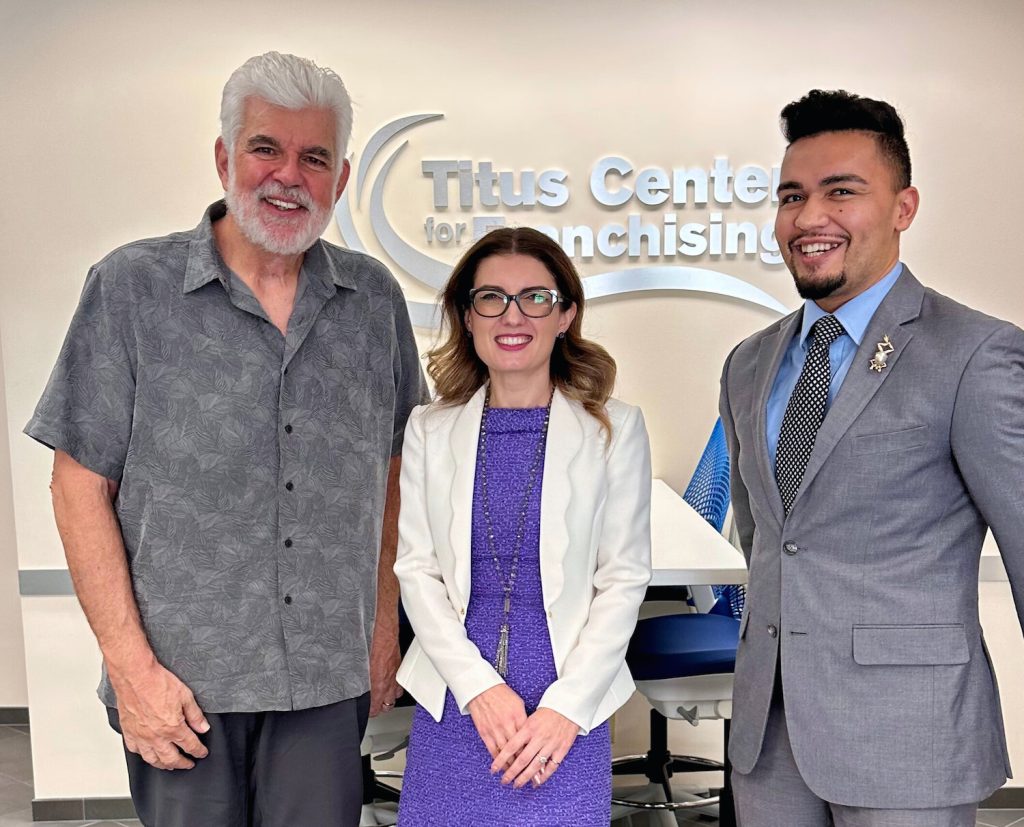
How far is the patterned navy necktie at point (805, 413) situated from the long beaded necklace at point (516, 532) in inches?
18.6

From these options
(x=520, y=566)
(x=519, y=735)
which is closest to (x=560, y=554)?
(x=520, y=566)

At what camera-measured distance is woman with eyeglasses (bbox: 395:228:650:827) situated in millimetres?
1864

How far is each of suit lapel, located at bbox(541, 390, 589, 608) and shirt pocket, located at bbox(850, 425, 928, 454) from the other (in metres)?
0.55

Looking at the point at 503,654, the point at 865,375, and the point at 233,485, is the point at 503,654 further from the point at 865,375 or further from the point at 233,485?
the point at 865,375

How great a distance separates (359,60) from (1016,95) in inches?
98.3

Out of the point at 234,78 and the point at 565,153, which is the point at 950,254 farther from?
the point at 234,78

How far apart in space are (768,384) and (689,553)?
1.06 metres

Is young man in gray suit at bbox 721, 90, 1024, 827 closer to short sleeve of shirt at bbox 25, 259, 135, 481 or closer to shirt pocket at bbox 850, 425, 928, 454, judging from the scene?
shirt pocket at bbox 850, 425, 928, 454

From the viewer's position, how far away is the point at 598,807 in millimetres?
1898

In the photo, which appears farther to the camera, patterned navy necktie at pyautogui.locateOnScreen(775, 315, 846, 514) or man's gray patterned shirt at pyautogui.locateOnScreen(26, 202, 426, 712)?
man's gray patterned shirt at pyautogui.locateOnScreen(26, 202, 426, 712)

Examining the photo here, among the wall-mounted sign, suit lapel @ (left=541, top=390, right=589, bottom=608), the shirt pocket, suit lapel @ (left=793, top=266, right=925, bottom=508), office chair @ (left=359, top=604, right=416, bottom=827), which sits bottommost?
office chair @ (left=359, top=604, right=416, bottom=827)

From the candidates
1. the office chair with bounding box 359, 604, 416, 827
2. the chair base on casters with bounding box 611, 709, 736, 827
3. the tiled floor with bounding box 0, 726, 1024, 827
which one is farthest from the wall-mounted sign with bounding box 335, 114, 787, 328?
the tiled floor with bounding box 0, 726, 1024, 827

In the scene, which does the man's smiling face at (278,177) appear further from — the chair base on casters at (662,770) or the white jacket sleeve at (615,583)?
the chair base on casters at (662,770)

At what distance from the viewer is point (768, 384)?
1.85 meters
